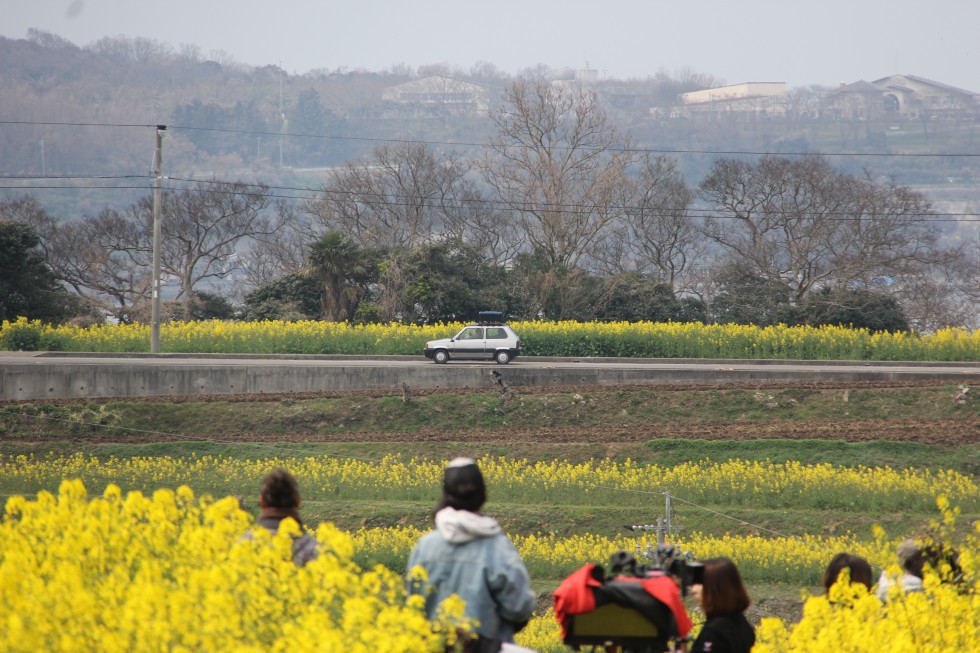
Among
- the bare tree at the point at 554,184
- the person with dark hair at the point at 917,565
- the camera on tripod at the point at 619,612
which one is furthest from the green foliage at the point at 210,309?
the camera on tripod at the point at 619,612

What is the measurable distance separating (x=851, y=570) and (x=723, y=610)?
3.73ft

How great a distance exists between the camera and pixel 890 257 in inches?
2056

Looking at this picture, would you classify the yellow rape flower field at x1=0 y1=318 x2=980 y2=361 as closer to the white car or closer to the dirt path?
the white car

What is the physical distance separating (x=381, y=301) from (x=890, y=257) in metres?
25.7

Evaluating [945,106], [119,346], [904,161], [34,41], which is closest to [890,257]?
[119,346]

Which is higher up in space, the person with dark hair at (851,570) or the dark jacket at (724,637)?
the person with dark hair at (851,570)

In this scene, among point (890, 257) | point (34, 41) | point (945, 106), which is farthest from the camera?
point (34, 41)

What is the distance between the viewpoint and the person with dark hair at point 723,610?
5.66 m

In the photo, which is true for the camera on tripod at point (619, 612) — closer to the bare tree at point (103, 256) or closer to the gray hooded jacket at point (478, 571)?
the gray hooded jacket at point (478, 571)

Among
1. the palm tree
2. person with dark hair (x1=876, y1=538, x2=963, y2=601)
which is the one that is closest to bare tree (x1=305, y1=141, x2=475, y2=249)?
the palm tree

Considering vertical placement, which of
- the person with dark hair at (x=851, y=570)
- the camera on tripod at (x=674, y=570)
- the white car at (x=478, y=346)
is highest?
the camera on tripod at (x=674, y=570)

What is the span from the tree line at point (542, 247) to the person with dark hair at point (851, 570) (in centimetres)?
3459

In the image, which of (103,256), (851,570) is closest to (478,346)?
(851,570)

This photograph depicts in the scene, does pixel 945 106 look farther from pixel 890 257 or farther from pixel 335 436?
pixel 335 436
